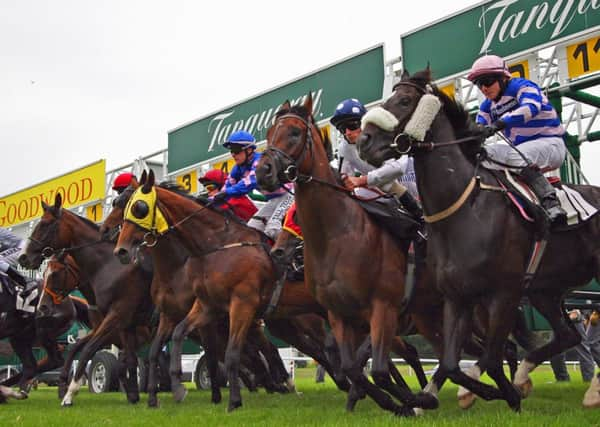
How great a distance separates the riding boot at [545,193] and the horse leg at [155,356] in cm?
473

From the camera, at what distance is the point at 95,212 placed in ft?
67.1

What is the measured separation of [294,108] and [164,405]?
4.03m

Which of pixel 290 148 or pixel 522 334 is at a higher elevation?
pixel 290 148

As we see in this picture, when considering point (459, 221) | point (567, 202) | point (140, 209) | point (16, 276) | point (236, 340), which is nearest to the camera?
point (459, 221)

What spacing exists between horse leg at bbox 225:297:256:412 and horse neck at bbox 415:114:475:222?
9.71 feet

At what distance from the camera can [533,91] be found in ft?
20.2

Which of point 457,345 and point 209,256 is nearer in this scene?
point 457,345

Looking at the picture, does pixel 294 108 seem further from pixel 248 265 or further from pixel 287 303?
pixel 287 303

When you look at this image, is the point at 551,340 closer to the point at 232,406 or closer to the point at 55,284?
the point at 232,406

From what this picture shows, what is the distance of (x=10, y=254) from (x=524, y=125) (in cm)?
747

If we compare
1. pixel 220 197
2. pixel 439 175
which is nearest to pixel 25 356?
pixel 220 197

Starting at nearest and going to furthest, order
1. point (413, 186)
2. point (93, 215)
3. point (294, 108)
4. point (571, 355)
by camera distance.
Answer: point (294, 108)
point (413, 186)
point (93, 215)
point (571, 355)

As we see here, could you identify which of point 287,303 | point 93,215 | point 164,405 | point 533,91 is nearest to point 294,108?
point 533,91

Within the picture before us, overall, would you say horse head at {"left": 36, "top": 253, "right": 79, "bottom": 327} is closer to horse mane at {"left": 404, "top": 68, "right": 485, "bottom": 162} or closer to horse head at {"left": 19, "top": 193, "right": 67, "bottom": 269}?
horse head at {"left": 19, "top": 193, "right": 67, "bottom": 269}
